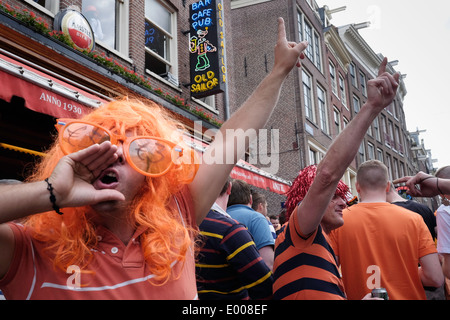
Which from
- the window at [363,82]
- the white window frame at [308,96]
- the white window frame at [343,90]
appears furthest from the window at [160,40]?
the window at [363,82]

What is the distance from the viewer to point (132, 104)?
1.47 m

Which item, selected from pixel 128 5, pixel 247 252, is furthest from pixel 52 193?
pixel 128 5

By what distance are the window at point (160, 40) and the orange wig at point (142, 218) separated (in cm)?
772

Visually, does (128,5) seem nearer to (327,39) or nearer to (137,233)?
(137,233)

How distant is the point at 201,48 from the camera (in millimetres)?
9211

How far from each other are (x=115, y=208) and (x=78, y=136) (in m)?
0.28

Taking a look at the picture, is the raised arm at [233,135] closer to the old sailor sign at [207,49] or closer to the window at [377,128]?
the old sailor sign at [207,49]

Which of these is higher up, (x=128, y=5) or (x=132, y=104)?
(x=128, y=5)

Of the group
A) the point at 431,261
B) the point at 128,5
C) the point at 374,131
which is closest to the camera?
the point at 431,261

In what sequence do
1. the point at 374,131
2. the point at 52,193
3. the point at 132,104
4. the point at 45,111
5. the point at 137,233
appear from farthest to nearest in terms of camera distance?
the point at 374,131
the point at 45,111
the point at 132,104
the point at 137,233
the point at 52,193

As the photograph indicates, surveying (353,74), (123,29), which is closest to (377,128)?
(353,74)

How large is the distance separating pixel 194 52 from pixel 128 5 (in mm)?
1831

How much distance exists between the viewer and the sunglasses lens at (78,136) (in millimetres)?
1264

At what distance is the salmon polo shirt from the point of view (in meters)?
1.08
